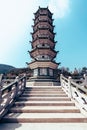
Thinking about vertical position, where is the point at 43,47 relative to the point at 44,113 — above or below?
above

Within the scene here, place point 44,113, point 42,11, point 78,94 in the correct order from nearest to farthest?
point 44,113, point 78,94, point 42,11

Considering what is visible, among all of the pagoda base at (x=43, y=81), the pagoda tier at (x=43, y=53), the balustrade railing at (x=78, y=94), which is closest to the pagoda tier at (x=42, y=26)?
the pagoda tier at (x=43, y=53)

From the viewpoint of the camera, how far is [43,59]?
17859 millimetres

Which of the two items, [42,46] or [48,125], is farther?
[42,46]

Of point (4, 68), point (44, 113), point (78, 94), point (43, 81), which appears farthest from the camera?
point (4, 68)

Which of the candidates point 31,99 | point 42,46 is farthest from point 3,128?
point 42,46

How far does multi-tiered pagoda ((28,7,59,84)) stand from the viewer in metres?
17.5

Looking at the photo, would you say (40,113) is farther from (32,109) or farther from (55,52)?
(55,52)

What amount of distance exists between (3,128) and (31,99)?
333 cm

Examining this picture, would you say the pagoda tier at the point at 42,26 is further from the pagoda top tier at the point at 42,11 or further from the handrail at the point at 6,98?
the handrail at the point at 6,98

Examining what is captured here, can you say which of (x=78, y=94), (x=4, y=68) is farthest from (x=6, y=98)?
(x=4, y=68)

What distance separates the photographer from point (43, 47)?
18.4 meters

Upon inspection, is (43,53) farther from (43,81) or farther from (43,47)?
(43,81)

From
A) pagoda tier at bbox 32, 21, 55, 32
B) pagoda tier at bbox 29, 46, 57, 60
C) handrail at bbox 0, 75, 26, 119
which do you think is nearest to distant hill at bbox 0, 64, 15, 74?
pagoda tier at bbox 32, 21, 55, 32
